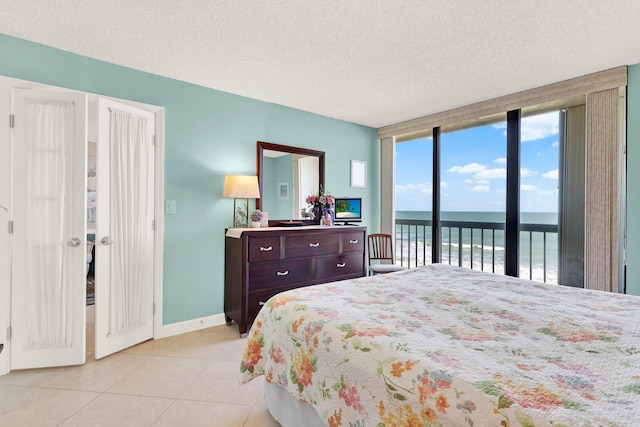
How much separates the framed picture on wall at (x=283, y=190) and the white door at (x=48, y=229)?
1.88 m

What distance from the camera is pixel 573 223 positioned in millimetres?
3162

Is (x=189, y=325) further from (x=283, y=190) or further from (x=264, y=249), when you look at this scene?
(x=283, y=190)

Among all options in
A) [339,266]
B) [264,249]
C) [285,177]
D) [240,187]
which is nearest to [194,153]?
[240,187]

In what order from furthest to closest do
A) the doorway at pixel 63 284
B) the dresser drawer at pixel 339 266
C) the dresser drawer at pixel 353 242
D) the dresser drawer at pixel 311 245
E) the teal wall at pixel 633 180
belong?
the dresser drawer at pixel 353 242 → the dresser drawer at pixel 339 266 → the dresser drawer at pixel 311 245 → the teal wall at pixel 633 180 → the doorway at pixel 63 284

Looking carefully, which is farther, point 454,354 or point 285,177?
point 285,177

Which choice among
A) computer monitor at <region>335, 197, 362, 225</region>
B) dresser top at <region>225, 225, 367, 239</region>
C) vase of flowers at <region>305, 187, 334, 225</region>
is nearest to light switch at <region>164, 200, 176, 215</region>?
dresser top at <region>225, 225, 367, 239</region>

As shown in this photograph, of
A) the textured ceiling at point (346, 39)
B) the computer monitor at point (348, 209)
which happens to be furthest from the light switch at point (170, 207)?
the computer monitor at point (348, 209)

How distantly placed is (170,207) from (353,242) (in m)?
2.06

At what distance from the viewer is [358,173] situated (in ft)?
15.0

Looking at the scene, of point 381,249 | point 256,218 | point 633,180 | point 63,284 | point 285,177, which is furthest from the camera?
point 381,249

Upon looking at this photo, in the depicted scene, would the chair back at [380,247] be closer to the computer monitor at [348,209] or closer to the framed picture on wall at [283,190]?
the computer monitor at [348,209]

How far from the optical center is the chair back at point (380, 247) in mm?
4418

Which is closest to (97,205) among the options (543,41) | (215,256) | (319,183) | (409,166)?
(215,256)

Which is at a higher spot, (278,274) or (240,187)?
(240,187)
